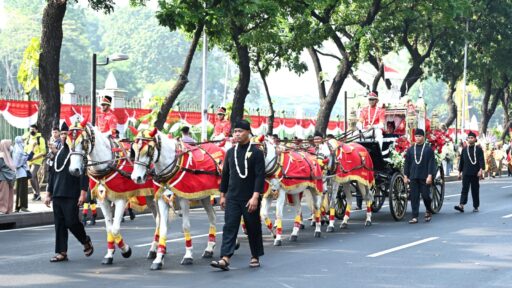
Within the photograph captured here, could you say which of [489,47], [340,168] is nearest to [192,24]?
[340,168]

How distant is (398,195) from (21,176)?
8.20 m

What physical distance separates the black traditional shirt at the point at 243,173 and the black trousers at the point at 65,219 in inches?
89.8

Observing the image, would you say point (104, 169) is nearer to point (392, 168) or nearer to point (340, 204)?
point (340, 204)

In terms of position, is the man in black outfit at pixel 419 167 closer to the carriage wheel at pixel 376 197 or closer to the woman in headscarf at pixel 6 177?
the carriage wheel at pixel 376 197

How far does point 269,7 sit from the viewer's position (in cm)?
2502

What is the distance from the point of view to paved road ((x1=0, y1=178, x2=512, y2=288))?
10.7m

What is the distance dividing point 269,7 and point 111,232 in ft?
46.3

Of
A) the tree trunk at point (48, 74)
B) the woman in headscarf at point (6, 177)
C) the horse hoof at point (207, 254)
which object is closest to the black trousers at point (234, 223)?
the horse hoof at point (207, 254)

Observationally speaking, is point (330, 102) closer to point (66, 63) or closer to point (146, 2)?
point (146, 2)

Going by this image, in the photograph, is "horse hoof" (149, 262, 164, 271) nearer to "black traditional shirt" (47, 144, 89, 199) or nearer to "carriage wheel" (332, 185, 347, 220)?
"black traditional shirt" (47, 144, 89, 199)

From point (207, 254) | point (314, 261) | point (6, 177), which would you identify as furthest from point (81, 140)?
point (6, 177)

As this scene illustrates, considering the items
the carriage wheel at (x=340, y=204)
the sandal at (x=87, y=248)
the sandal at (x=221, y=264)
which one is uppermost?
the carriage wheel at (x=340, y=204)

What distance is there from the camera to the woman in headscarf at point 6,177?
1822cm

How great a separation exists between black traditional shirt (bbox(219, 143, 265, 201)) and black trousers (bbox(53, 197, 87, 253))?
2281 millimetres
